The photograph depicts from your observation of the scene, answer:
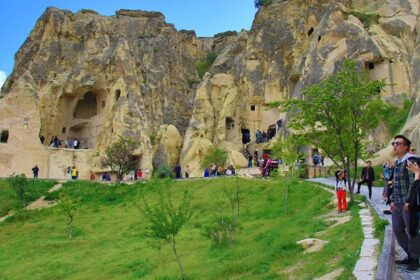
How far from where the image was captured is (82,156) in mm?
42156

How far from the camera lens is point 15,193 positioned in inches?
1201

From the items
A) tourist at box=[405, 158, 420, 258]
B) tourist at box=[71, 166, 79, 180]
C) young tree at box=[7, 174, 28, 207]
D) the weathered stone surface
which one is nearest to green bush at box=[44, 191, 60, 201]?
young tree at box=[7, 174, 28, 207]

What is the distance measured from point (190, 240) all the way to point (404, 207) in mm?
10482

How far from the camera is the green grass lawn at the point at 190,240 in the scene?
1034 cm

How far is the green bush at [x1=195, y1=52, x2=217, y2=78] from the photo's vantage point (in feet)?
213

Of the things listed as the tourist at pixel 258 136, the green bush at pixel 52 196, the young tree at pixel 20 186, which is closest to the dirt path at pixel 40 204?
the green bush at pixel 52 196

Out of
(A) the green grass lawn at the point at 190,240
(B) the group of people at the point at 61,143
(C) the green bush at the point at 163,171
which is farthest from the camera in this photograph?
(B) the group of people at the point at 61,143

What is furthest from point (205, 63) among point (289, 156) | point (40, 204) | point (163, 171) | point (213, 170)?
point (289, 156)

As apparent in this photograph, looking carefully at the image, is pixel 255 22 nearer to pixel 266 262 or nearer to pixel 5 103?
pixel 5 103

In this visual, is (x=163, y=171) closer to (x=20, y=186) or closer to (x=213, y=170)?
(x=213, y=170)

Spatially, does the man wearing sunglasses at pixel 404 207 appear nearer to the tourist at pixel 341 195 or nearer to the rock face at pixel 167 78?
the tourist at pixel 341 195

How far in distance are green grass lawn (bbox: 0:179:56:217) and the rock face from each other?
7098 mm

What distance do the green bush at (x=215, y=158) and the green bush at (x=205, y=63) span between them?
23857 mm

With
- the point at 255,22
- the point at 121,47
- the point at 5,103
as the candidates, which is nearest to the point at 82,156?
the point at 5,103
